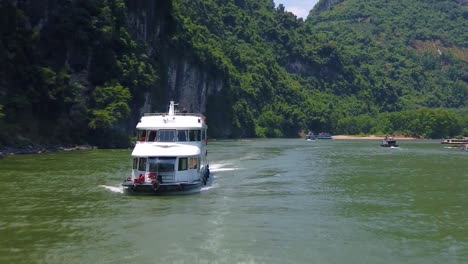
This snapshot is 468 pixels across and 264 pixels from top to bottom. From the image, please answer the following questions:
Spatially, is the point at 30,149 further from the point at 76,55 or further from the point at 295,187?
the point at 295,187

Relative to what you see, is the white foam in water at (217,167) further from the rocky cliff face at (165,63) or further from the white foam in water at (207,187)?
the rocky cliff face at (165,63)

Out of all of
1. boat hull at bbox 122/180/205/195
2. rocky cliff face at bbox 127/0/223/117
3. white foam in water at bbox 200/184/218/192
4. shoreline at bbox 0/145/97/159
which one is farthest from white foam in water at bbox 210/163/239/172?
rocky cliff face at bbox 127/0/223/117

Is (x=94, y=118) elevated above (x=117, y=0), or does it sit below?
below

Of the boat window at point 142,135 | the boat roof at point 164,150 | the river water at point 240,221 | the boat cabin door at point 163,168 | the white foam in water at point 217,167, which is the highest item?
the boat window at point 142,135

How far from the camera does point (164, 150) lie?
109 feet

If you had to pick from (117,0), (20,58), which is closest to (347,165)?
(20,58)

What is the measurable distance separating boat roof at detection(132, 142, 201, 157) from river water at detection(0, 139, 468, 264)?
2.56m

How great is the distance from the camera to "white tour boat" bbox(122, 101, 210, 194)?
32656mm

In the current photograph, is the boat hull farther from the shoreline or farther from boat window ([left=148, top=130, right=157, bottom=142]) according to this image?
the shoreline

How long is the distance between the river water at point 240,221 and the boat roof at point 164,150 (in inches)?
101

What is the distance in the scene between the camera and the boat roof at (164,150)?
3272 centimetres

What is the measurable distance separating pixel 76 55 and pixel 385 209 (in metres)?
72.3

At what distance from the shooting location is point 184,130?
117 ft

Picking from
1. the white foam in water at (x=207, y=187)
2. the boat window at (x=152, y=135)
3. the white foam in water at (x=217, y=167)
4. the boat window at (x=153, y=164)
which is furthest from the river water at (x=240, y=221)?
the white foam in water at (x=217, y=167)
